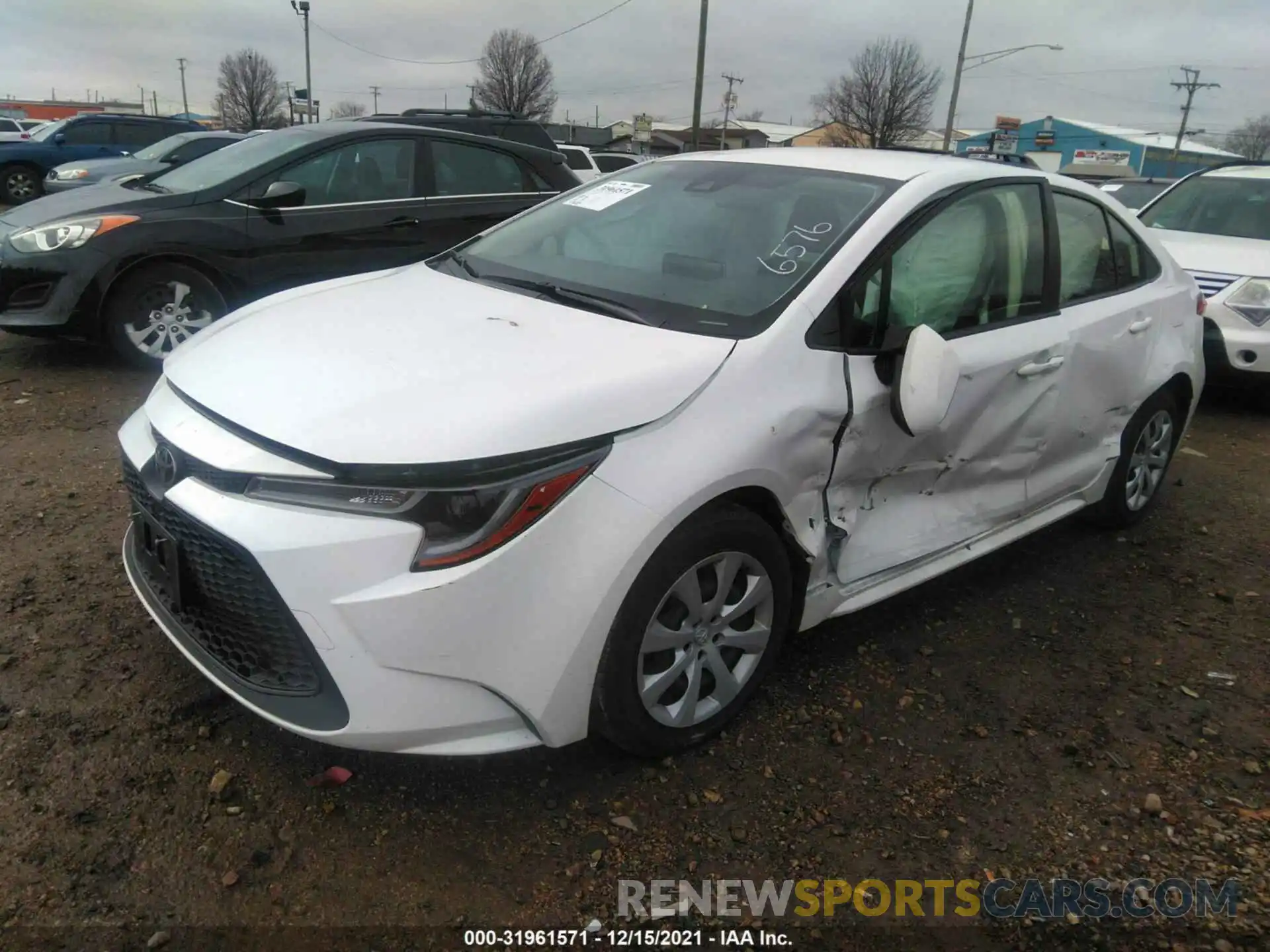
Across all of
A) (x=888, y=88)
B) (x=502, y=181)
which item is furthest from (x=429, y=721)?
(x=888, y=88)

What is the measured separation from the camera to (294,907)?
80.4 inches

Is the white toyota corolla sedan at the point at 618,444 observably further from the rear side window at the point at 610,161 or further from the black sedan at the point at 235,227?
the rear side window at the point at 610,161

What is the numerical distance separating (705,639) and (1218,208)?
7.21 metres

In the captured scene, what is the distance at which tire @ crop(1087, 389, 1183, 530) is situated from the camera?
4090 millimetres

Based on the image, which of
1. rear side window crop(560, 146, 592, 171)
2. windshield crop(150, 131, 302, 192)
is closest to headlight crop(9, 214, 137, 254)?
windshield crop(150, 131, 302, 192)

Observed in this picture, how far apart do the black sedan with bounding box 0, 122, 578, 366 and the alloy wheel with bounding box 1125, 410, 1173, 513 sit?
4330 millimetres

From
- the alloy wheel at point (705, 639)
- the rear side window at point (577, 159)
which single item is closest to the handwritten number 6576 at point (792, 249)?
the alloy wheel at point (705, 639)

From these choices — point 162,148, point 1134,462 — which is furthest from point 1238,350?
point 162,148

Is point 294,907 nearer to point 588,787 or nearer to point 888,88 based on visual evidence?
point 588,787

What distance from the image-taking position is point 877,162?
3.28 meters

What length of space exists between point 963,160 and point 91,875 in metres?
3.43

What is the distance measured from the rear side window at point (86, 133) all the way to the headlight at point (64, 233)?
13.8m

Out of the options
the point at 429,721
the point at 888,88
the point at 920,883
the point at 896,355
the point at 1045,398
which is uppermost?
the point at 888,88

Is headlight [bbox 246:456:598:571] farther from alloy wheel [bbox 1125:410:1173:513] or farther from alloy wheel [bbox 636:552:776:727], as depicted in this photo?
alloy wheel [bbox 1125:410:1173:513]
